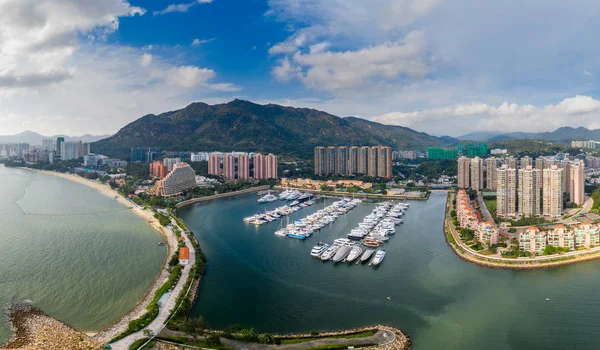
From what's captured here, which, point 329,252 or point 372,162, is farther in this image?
point 372,162

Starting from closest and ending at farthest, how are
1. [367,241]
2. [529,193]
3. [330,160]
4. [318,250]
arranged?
[318,250]
[367,241]
[529,193]
[330,160]

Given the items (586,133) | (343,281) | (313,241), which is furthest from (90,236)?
(586,133)

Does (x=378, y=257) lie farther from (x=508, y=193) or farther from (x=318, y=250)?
(x=508, y=193)

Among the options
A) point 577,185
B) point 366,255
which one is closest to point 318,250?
point 366,255

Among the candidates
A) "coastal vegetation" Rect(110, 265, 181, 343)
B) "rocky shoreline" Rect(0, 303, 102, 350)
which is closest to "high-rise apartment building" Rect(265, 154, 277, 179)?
"coastal vegetation" Rect(110, 265, 181, 343)

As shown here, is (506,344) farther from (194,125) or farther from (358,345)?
(194,125)
